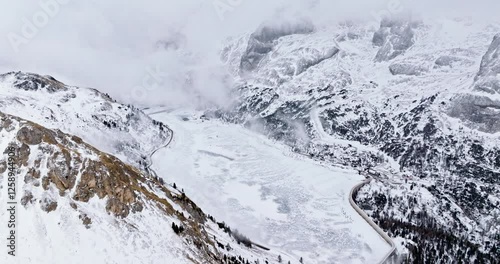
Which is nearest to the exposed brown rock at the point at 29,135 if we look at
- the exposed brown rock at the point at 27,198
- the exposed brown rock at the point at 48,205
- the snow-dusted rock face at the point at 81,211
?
the snow-dusted rock face at the point at 81,211

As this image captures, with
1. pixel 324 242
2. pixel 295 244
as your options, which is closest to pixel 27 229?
pixel 295 244

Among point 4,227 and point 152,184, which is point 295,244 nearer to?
point 152,184

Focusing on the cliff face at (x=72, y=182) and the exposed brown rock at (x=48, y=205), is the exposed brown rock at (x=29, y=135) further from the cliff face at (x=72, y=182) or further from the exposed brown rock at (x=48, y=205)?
the exposed brown rock at (x=48, y=205)

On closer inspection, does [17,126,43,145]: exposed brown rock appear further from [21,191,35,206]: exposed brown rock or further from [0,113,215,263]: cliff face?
[21,191,35,206]: exposed brown rock

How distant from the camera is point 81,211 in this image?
354 ft

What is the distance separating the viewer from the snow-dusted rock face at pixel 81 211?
101750 millimetres

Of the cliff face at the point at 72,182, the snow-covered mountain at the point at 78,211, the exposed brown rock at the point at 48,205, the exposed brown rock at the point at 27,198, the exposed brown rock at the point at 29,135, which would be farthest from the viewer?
the exposed brown rock at the point at 29,135

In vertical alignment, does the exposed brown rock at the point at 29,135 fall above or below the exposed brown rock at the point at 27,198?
above

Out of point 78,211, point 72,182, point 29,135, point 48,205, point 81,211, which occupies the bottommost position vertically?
point 81,211

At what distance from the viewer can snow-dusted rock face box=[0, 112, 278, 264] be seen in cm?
10175

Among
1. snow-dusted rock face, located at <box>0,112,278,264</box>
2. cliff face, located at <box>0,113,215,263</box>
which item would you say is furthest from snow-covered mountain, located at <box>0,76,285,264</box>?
snow-dusted rock face, located at <box>0,112,278,264</box>

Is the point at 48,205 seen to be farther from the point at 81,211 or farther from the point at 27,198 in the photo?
the point at 81,211

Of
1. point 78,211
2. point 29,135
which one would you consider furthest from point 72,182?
point 29,135

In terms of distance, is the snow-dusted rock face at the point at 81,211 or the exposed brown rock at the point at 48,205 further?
the exposed brown rock at the point at 48,205
